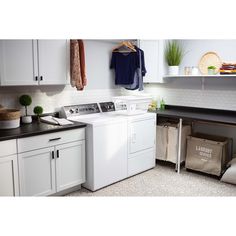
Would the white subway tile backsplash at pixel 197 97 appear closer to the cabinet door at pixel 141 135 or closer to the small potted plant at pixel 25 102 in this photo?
the cabinet door at pixel 141 135

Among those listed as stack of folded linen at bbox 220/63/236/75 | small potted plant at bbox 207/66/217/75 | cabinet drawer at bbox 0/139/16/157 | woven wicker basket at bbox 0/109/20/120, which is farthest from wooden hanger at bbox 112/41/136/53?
cabinet drawer at bbox 0/139/16/157

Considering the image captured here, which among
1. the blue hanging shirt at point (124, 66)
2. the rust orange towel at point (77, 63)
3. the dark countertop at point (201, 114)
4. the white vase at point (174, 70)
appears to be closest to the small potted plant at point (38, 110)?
the rust orange towel at point (77, 63)

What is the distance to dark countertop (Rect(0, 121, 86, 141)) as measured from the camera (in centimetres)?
250

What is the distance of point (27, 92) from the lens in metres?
3.25

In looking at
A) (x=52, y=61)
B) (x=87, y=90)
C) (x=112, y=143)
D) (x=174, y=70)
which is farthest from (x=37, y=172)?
(x=174, y=70)

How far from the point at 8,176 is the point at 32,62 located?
1.23 m

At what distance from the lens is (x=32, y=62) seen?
291 cm

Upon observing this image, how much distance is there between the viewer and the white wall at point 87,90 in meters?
3.16

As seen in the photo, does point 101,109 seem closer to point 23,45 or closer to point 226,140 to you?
point 23,45

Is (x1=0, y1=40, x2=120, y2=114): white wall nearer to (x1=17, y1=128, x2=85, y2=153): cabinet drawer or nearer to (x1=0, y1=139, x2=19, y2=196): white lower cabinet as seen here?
(x1=17, y1=128, x2=85, y2=153): cabinet drawer

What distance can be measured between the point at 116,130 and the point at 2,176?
1465 mm

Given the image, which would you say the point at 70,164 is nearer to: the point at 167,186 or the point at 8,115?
the point at 8,115

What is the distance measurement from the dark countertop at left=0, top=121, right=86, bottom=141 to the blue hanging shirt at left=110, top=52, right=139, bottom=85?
1.33m
